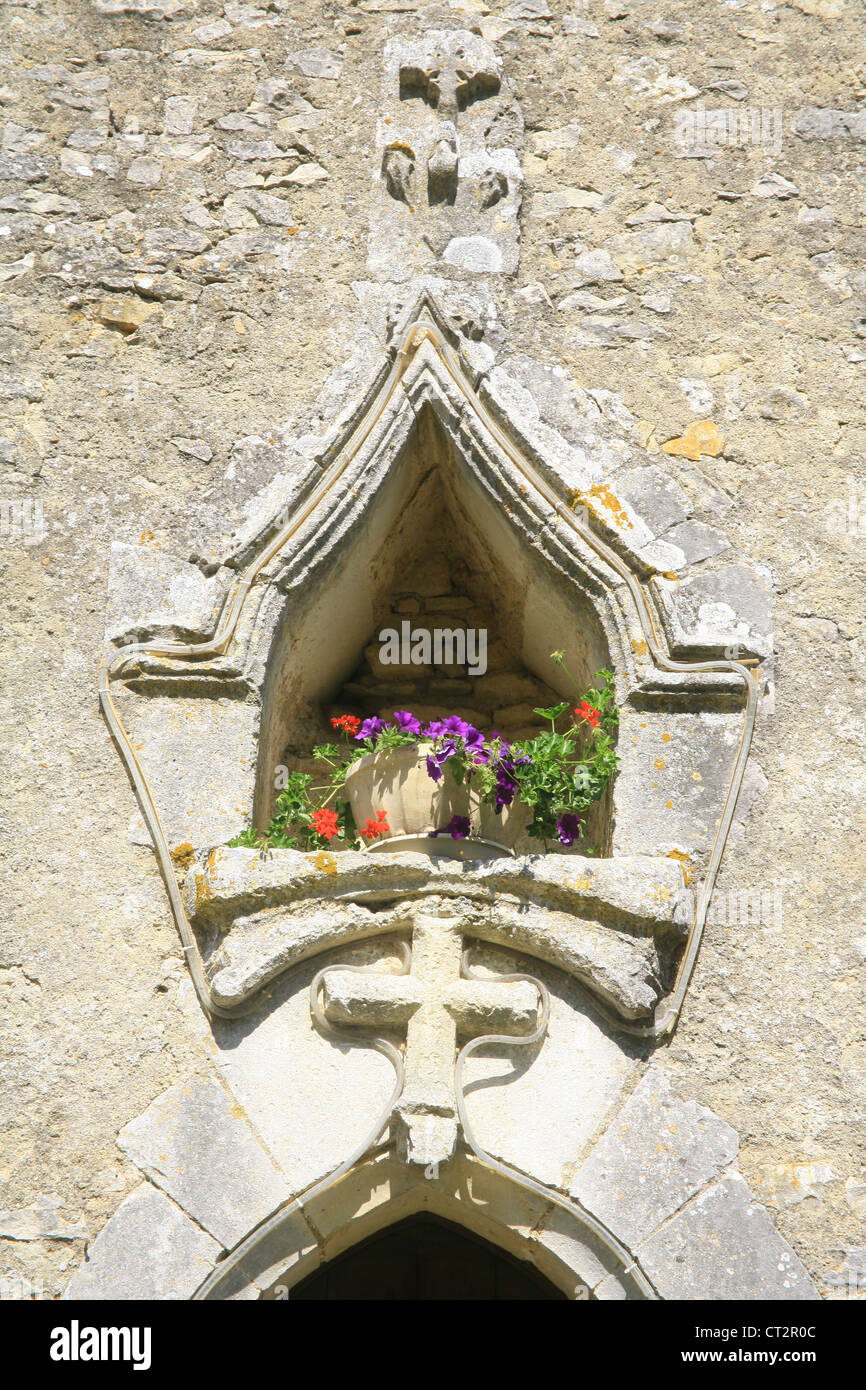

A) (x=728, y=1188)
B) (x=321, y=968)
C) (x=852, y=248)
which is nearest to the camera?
(x=728, y=1188)

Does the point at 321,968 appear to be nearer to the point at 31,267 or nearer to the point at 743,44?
the point at 31,267

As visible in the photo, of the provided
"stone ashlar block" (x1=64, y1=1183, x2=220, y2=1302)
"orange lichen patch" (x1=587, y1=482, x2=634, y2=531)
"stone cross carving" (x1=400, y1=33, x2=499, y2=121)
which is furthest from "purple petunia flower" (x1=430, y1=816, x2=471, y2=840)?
"stone cross carving" (x1=400, y1=33, x2=499, y2=121)

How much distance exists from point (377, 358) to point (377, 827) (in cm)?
131

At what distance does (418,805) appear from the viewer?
3.39 metres

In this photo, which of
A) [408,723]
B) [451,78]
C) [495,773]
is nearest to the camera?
[495,773]

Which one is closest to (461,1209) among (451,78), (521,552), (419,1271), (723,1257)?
(723,1257)

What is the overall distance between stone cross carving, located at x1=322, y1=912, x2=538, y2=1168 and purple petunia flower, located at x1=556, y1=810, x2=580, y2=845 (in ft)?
1.07

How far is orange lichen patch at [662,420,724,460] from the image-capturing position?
3.71 metres

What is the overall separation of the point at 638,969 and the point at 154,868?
1.15 metres

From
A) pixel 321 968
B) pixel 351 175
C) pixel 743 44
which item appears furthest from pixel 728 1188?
pixel 743 44

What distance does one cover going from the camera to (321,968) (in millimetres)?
3199

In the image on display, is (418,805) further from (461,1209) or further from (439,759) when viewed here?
(461,1209)

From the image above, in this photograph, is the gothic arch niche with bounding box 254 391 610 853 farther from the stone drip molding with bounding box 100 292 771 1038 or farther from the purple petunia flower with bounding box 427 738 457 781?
the purple petunia flower with bounding box 427 738 457 781

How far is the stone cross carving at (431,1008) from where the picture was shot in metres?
2.98
